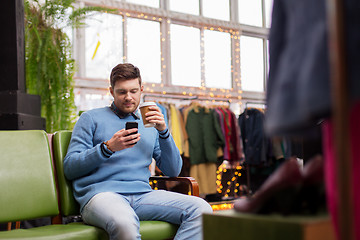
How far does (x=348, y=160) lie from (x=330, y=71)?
0.57ft

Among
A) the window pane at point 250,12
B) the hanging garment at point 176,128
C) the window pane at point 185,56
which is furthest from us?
the window pane at point 250,12

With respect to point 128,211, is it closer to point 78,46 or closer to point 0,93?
point 0,93

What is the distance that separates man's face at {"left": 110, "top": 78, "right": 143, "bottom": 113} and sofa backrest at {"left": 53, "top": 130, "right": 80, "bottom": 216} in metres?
0.39

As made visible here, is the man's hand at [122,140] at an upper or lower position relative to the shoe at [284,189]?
upper

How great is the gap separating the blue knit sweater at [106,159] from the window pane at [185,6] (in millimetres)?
5274

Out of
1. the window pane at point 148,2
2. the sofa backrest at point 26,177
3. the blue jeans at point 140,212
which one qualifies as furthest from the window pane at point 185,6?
the blue jeans at point 140,212

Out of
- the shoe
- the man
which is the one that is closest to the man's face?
the man

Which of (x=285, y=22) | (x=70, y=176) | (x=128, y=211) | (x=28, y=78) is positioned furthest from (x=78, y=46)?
(x=285, y=22)

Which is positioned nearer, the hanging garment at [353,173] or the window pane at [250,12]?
the hanging garment at [353,173]

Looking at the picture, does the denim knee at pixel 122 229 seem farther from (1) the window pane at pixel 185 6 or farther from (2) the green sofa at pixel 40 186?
(1) the window pane at pixel 185 6

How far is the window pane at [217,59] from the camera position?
783cm

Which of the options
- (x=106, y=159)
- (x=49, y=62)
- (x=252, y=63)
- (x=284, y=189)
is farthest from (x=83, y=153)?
(x=252, y=63)

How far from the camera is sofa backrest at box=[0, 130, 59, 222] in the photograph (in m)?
2.23

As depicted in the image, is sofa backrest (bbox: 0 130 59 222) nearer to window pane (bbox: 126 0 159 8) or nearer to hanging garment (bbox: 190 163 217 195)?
hanging garment (bbox: 190 163 217 195)
